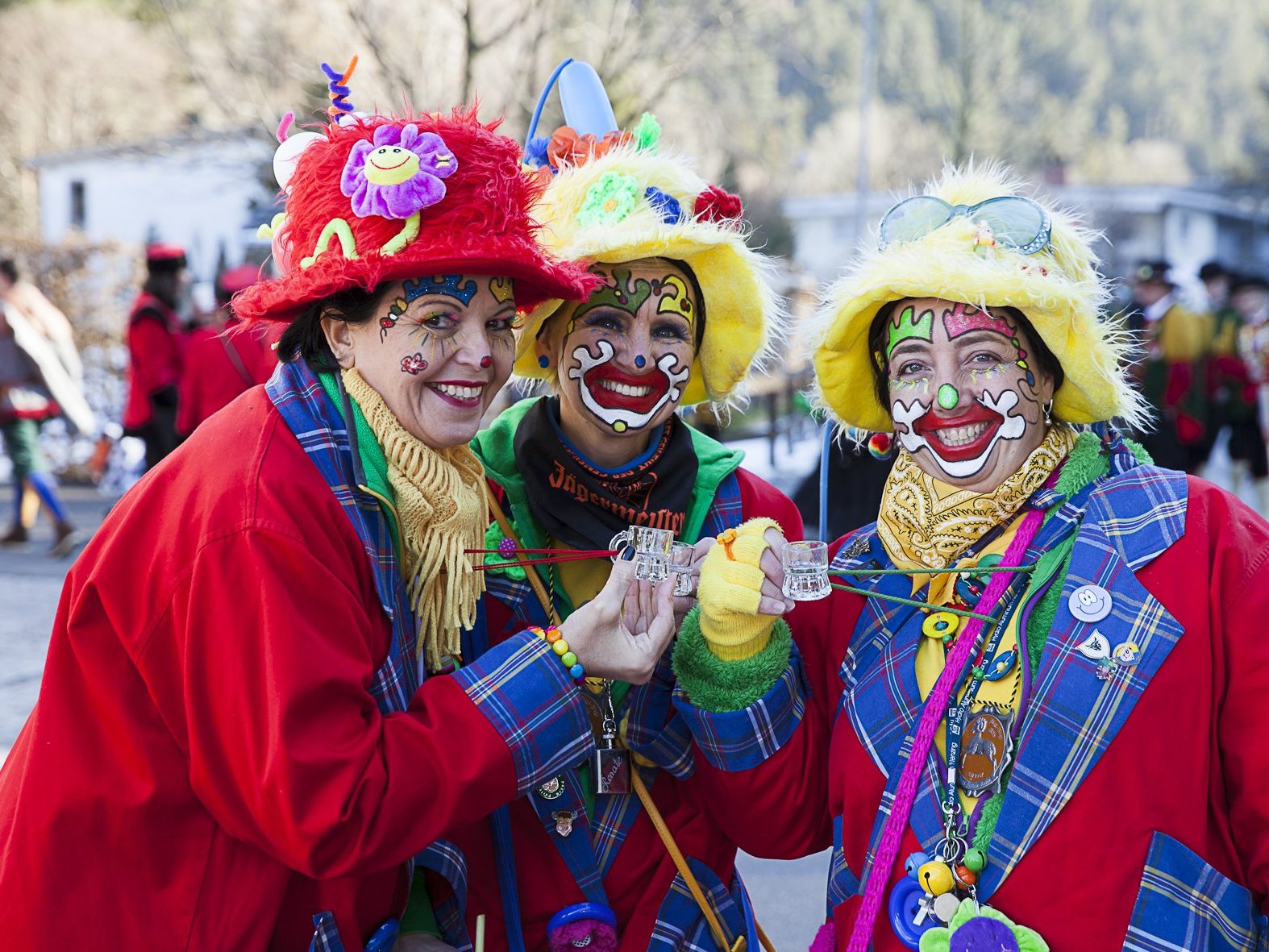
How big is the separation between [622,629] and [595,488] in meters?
0.48

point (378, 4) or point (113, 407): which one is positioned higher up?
point (378, 4)

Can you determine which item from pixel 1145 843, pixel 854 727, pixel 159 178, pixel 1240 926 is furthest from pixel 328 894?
pixel 159 178

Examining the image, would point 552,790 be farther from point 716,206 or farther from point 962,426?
point 716,206

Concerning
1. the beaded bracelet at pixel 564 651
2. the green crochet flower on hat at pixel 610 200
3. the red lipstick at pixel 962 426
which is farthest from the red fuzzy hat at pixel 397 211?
the red lipstick at pixel 962 426

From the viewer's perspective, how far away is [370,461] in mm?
2264

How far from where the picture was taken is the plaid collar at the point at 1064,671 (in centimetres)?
210

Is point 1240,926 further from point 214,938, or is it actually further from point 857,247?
point 214,938

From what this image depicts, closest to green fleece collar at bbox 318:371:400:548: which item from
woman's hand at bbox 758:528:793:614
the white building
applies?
woman's hand at bbox 758:528:793:614

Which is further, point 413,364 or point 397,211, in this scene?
point 413,364

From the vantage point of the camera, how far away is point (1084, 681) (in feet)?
6.96

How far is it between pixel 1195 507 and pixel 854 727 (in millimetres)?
705

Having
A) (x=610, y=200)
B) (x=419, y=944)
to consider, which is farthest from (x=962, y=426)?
(x=419, y=944)

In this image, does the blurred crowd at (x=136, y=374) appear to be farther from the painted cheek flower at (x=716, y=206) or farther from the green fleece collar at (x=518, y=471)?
the painted cheek flower at (x=716, y=206)

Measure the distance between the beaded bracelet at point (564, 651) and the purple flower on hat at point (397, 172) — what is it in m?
0.76
